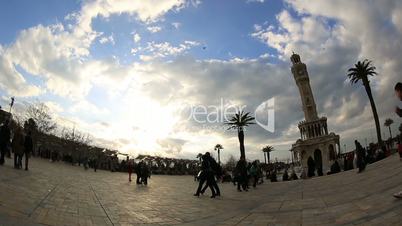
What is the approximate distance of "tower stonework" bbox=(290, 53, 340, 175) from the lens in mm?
68312

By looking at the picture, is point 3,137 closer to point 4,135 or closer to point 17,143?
point 4,135

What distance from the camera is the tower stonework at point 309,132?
68312 millimetres

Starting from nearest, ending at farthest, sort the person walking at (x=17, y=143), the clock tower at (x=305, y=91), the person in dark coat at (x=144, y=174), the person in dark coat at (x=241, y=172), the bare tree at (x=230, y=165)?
the person walking at (x=17, y=143) < the person in dark coat at (x=241, y=172) < the person in dark coat at (x=144, y=174) < the bare tree at (x=230, y=165) < the clock tower at (x=305, y=91)

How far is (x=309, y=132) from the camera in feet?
246

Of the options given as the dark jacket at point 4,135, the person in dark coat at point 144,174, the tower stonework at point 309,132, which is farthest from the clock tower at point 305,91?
the dark jacket at point 4,135

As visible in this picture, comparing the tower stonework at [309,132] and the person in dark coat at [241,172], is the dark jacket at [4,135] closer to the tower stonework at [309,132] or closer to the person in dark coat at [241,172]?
the person in dark coat at [241,172]

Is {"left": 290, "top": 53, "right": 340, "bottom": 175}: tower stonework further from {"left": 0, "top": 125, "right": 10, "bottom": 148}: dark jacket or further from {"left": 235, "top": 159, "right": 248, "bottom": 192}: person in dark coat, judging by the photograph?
{"left": 0, "top": 125, "right": 10, "bottom": 148}: dark jacket

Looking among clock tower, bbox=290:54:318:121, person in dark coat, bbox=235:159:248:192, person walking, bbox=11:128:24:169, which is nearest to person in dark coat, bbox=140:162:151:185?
person in dark coat, bbox=235:159:248:192

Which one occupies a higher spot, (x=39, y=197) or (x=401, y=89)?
(x=401, y=89)

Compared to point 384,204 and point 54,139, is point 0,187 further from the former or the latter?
point 54,139

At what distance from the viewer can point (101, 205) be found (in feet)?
24.6

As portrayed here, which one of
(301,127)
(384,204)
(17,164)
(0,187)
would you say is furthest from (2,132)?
(301,127)

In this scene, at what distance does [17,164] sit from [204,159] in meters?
7.96

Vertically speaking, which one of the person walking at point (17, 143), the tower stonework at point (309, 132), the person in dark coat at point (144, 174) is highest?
the tower stonework at point (309, 132)
